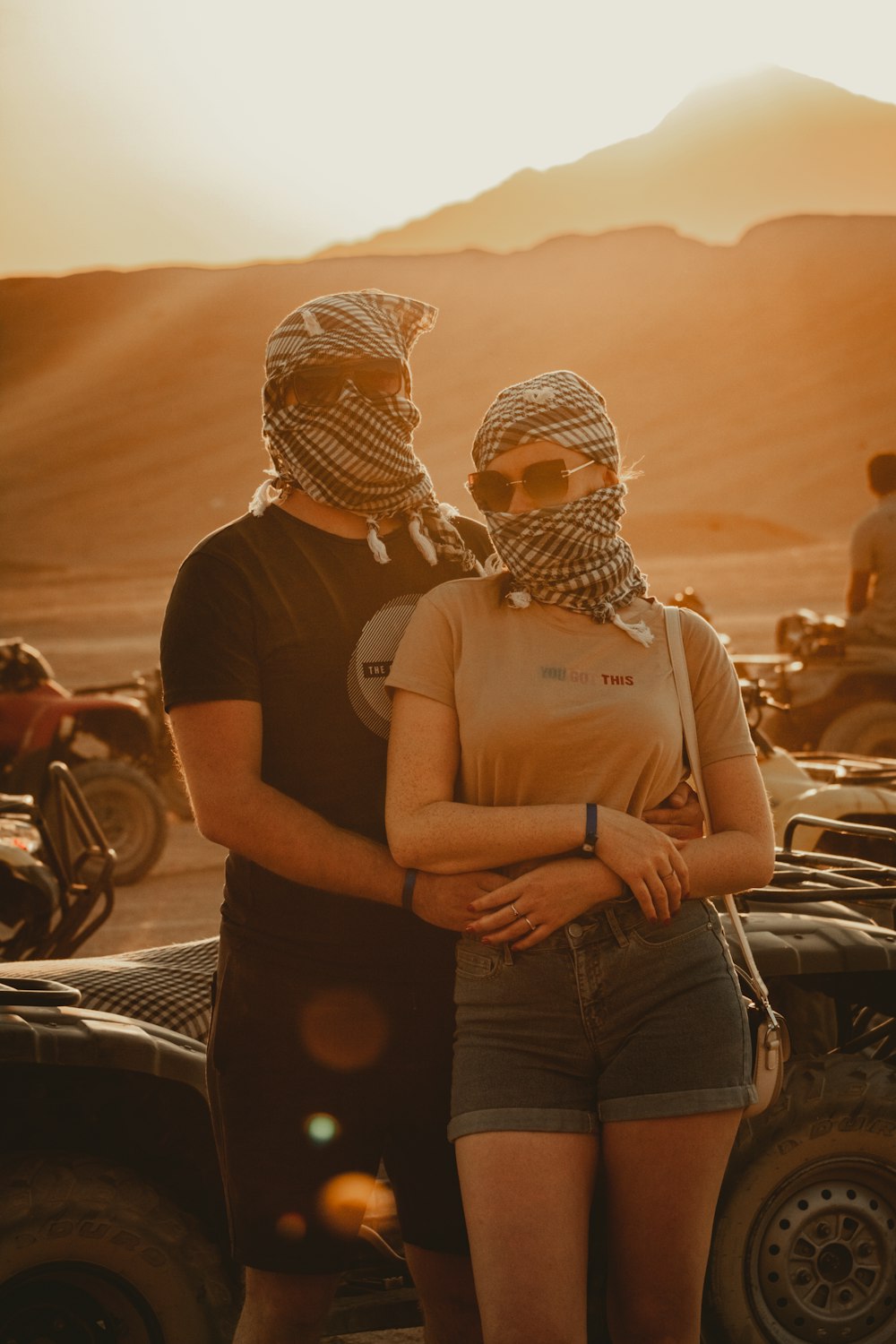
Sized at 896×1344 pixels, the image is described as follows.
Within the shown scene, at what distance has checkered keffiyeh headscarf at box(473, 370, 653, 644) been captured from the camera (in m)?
2.33

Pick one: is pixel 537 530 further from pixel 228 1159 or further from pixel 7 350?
pixel 7 350

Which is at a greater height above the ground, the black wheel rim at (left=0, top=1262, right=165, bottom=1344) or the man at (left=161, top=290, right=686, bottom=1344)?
the man at (left=161, top=290, right=686, bottom=1344)

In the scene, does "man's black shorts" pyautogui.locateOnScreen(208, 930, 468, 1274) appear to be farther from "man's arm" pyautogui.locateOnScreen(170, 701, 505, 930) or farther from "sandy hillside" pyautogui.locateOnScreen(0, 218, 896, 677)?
"sandy hillside" pyautogui.locateOnScreen(0, 218, 896, 677)

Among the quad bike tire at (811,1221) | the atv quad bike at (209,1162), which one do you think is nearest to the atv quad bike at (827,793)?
the atv quad bike at (209,1162)

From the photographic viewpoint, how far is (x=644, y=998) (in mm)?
2217

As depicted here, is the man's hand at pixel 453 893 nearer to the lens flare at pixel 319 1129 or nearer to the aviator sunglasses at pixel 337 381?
the lens flare at pixel 319 1129

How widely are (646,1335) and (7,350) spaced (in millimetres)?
132059

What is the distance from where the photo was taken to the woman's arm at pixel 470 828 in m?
2.21

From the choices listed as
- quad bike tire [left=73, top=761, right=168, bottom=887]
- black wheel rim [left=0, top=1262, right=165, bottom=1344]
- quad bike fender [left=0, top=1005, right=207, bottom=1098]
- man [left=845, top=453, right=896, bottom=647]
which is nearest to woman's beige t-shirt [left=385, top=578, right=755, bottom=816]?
quad bike fender [left=0, top=1005, right=207, bottom=1098]

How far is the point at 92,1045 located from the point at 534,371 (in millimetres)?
85599

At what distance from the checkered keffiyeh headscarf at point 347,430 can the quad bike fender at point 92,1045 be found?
3.30 feet

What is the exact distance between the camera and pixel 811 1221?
10.2ft

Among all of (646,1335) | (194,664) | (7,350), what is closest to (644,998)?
(646,1335)

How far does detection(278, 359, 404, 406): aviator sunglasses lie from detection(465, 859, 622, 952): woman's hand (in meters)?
0.77
